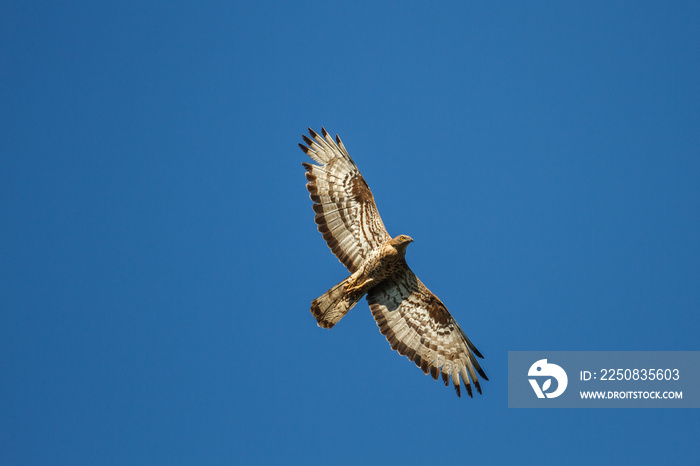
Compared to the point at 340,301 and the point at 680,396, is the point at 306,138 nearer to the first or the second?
the point at 340,301

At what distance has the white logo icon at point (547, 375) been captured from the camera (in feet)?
68.3

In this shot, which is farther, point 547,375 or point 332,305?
point 547,375

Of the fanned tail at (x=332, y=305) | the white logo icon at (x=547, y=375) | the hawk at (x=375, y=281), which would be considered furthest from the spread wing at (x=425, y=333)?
the white logo icon at (x=547, y=375)

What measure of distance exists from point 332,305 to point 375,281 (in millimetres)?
990

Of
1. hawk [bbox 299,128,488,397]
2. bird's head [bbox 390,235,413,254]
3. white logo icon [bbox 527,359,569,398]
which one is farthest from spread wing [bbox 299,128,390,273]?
white logo icon [bbox 527,359,569,398]

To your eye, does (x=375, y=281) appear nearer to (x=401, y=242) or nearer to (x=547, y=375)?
(x=401, y=242)

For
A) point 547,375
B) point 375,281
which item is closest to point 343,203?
point 375,281

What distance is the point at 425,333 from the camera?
16.9 meters

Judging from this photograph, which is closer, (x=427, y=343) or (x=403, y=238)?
(x=403, y=238)

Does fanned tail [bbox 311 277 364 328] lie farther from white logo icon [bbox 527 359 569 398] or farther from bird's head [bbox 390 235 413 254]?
white logo icon [bbox 527 359 569 398]

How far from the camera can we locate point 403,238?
623 inches

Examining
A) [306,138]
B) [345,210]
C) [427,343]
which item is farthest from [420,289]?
[306,138]

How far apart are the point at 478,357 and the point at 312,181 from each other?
196 inches

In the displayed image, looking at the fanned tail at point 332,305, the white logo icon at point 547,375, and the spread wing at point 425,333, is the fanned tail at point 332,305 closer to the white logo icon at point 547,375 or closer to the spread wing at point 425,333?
the spread wing at point 425,333
